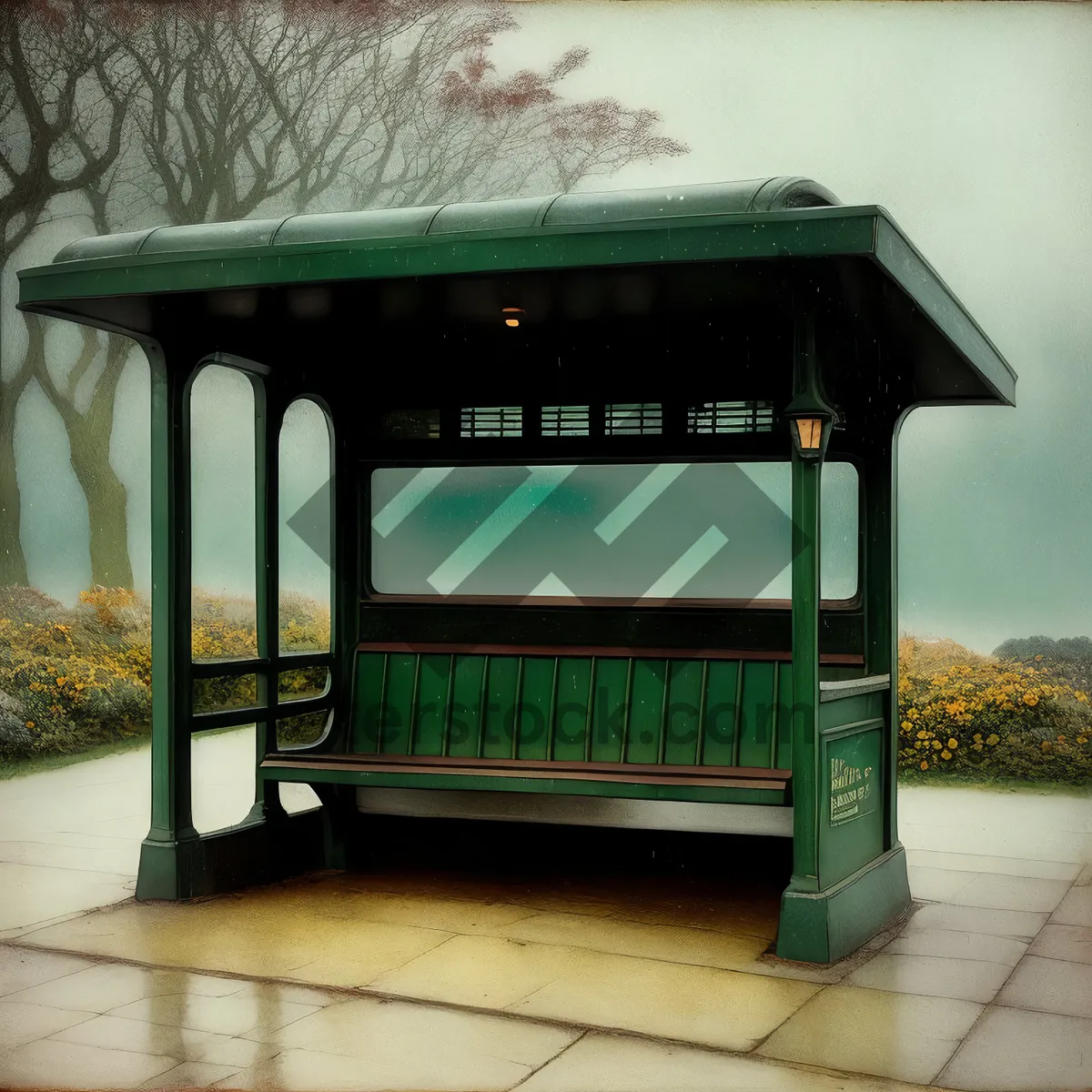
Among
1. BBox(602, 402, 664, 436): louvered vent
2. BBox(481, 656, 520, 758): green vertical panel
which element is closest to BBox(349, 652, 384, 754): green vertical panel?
BBox(481, 656, 520, 758): green vertical panel

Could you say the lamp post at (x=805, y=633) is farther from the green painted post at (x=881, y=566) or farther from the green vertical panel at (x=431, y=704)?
the green vertical panel at (x=431, y=704)

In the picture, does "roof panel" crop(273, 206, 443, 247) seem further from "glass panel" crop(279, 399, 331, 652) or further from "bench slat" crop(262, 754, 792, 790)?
"glass panel" crop(279, 399, 331, 652)

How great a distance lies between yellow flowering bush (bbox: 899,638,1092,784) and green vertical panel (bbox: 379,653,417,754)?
5.73 meters

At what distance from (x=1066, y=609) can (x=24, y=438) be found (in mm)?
11212

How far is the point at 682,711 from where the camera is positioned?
19.1ft

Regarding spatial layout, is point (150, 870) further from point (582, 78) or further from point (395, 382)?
point (582, 78)

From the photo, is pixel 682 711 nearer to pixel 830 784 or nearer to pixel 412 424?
pixel 830 784

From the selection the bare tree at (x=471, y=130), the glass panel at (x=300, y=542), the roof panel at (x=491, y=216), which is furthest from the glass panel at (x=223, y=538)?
the roof panel at (x=491, y=216)

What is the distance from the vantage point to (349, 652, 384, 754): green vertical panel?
6.38 m

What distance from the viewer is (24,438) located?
45.1 feet

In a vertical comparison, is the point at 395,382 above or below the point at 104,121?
below

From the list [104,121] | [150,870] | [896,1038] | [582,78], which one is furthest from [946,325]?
[104,121]

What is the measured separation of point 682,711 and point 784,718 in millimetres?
485

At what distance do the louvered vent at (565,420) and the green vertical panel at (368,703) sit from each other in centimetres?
153
